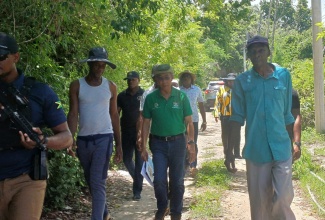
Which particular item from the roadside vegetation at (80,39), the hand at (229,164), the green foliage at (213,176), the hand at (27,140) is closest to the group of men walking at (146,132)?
the hand at (27,140)

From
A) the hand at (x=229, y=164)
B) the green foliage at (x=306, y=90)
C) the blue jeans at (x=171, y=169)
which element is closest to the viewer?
the blue jeans at (x=171, y=169)

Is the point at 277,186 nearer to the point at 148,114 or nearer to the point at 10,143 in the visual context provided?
the point at 148,114

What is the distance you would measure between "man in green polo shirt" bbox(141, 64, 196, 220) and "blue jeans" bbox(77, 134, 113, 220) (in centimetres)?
61

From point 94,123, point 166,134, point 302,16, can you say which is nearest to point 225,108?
→ point 166,134

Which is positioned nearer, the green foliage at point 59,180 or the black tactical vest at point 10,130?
the black tactical vest at point 10,130

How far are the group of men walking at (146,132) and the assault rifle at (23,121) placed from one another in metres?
0.03

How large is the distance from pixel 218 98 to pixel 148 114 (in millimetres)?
4892

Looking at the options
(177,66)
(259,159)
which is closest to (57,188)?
(259,159)

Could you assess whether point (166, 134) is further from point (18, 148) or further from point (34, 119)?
point (18, 148)

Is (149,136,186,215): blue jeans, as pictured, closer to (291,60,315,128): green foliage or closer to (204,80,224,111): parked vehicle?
(291,60,315,128): green foliage

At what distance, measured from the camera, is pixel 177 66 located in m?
18.5

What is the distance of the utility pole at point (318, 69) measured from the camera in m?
15.0

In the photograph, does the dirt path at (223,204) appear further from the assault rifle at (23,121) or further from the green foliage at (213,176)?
the assault rifle at (23,121)

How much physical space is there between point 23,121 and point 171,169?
127 inches
